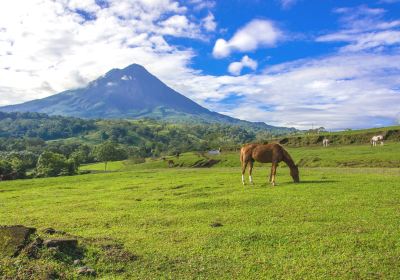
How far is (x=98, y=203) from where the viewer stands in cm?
2072

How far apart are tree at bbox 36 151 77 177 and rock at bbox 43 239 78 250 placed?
3050 inches

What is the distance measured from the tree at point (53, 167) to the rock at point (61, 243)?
7747 cm

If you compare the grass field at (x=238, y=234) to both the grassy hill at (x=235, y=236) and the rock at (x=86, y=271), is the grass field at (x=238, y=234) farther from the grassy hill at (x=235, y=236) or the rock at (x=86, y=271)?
the rock at (x=86, y=271)

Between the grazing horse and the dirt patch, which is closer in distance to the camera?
the grazing horse

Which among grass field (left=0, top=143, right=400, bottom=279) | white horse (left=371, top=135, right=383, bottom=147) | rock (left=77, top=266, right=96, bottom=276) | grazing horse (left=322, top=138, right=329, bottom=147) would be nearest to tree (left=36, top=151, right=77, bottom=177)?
grazing horse (left=322, top=138, right=329, bottom=147)

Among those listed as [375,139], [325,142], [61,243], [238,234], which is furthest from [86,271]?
[325,142]

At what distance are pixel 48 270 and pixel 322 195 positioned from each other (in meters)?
13.3

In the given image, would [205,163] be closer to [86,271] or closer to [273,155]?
[273,155]

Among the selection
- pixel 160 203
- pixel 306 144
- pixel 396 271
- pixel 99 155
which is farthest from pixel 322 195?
pixel 99 155

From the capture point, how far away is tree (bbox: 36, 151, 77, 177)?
83.1 meters

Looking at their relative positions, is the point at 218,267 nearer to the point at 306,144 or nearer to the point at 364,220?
the point at 364,220

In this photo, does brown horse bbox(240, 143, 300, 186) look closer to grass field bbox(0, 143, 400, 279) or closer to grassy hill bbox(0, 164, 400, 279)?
grass field bbox(0, 143, 400, 279)

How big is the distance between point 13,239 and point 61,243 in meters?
1.37

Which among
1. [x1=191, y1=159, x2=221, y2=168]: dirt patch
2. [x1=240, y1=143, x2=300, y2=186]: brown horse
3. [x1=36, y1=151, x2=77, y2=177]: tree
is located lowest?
[x1=36, y1=151, x2=77, y2=177]: tree
